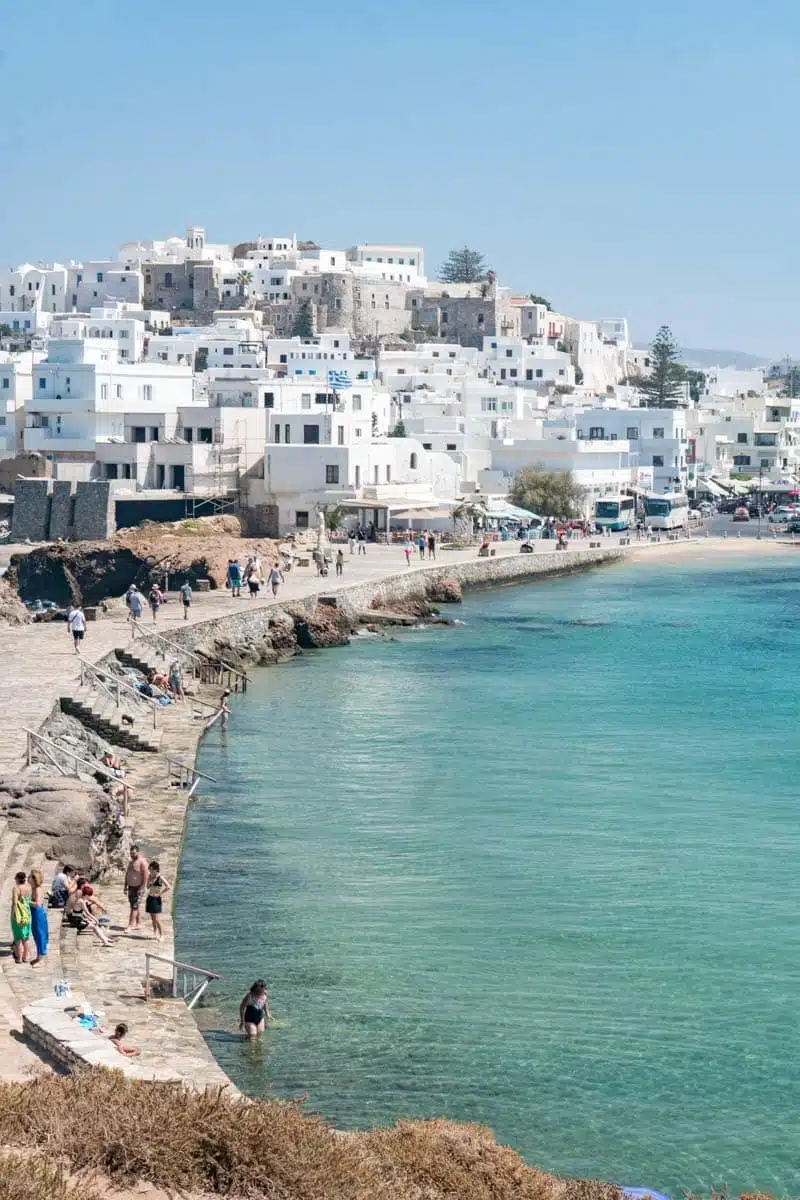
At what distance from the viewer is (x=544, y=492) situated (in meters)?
62.5

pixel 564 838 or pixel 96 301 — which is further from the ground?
pixel 96 301

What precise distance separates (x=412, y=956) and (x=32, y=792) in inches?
166

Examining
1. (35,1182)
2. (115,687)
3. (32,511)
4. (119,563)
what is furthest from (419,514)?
(35,1182)

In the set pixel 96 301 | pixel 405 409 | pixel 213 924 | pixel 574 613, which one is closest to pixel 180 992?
pixel 213 924

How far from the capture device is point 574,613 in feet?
143

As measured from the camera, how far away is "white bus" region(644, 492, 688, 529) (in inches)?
2643

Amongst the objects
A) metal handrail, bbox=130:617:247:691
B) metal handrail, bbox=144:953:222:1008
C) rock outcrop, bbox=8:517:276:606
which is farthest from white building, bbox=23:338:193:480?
metal handrail, bbox=144:953:222:1008

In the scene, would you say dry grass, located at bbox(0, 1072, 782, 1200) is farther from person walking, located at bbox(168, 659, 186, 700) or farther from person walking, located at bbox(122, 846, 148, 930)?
person walking, located at bbox(168, 659, 186, 700)

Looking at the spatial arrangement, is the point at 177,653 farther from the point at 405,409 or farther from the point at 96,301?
the point at 96,301

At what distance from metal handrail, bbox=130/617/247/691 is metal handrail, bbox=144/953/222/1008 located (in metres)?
15.8

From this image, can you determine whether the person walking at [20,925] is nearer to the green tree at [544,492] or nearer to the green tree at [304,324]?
the green tree at [544,492]

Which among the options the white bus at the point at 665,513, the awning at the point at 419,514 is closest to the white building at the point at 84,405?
the awning at the point at 419,514

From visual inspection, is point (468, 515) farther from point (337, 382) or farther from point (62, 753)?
point (62, 753)

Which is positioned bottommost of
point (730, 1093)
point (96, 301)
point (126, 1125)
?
point (730, 1093)
